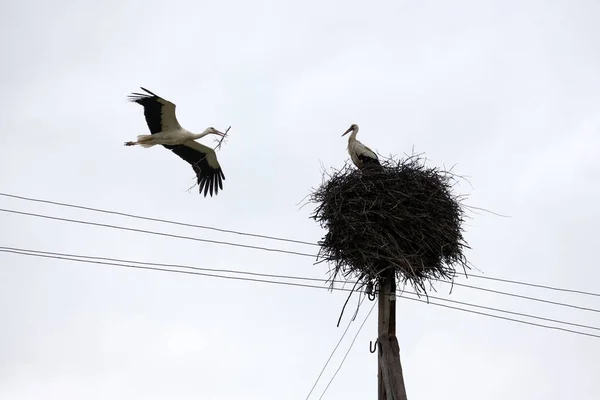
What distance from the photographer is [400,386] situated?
6523 millimetres

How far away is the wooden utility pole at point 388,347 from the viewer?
6.53 metres

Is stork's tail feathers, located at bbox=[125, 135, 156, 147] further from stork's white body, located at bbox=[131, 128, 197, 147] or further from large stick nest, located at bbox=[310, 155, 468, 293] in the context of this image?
large stick nest, located at bbox=[310, 155, 468, 293]

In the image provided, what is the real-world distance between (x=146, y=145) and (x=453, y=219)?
4374mm

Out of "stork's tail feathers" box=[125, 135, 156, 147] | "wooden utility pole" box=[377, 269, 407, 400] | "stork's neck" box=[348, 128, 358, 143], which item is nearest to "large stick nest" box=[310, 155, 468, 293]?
"wooden utility pole" box=[377, 269, 407, 400]

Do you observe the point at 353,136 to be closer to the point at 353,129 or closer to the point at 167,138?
the point at 353,129

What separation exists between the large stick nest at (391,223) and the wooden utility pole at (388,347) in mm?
108

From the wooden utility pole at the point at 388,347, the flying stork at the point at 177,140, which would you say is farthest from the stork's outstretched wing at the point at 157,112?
the wooden utility pole at the point at 388,347

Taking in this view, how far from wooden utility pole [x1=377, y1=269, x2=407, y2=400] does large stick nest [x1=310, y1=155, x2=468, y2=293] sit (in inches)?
4.3

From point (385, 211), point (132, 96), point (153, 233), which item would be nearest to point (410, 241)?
point (385, 211)

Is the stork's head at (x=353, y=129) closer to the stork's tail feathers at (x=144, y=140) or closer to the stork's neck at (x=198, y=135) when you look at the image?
the stork's neck at (x=198, y=135)

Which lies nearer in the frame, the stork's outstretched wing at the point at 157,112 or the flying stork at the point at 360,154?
the flying stork at the point at 360,154

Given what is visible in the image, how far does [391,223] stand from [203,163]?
4358mm

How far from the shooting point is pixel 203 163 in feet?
37.1

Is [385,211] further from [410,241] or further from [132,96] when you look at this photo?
[132,96]
